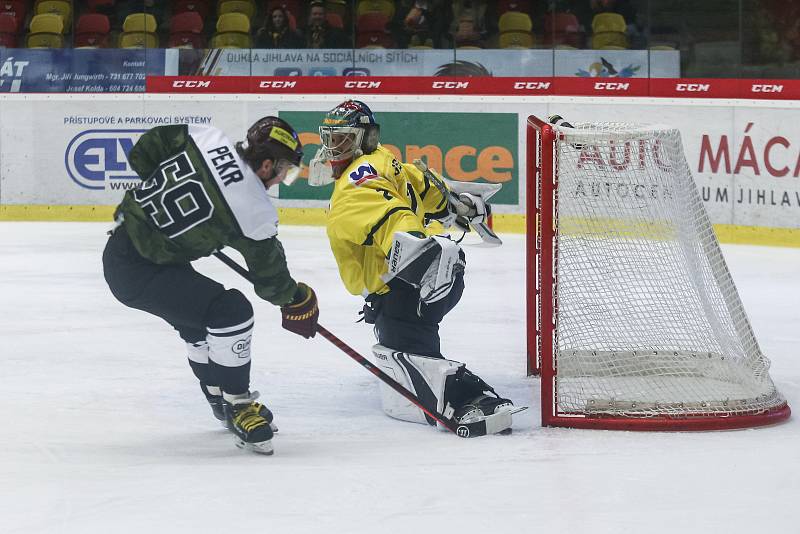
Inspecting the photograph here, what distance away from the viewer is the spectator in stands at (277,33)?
32.4 ft

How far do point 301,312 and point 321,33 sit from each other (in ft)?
22.3

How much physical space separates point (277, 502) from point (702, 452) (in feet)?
3.77

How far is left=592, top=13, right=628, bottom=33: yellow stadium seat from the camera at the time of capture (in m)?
9.27

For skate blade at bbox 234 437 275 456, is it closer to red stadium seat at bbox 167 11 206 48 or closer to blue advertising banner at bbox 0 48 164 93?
blue advertising banner at bbox 0 48 164 93

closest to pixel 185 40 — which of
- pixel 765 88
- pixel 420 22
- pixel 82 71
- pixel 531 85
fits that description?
pixel 82 71

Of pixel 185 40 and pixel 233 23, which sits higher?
pixel 233 23

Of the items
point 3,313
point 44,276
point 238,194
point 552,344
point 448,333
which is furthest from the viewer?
point 44,276

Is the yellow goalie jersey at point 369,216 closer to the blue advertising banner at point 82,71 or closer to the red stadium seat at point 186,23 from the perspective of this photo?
the blue advertising banner at point 82,71

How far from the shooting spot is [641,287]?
3.98m

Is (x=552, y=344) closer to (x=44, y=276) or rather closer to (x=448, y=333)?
(x=448, y=333)

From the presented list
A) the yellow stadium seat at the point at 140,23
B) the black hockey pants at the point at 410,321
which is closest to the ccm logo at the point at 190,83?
→ the yellow stadium seat at the point at 140,23

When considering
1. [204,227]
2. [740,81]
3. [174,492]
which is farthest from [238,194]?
[740,81]

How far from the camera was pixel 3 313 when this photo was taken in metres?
5.80

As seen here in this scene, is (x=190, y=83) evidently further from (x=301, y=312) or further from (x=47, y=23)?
(x=301, y=312)
